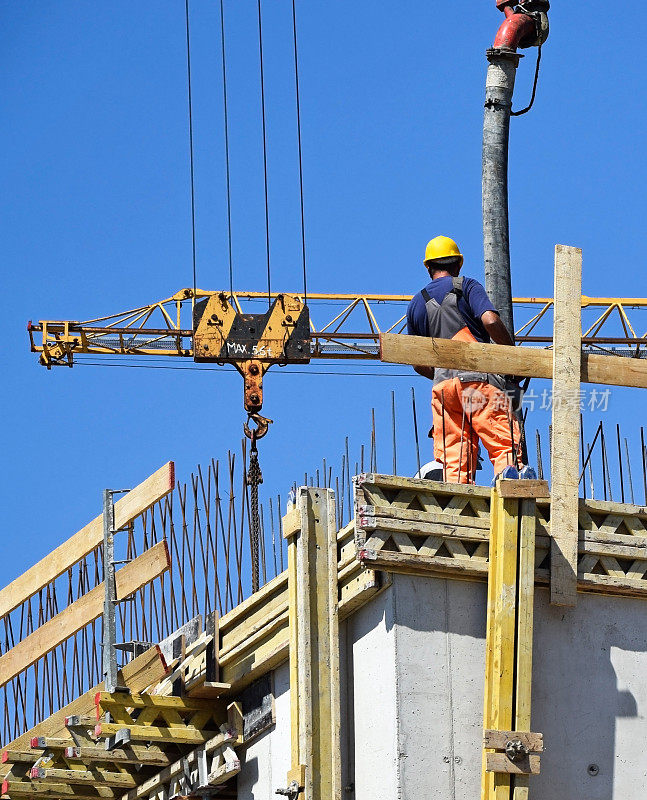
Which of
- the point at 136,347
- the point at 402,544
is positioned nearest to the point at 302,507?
the point at 402,544

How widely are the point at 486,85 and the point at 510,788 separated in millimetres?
7833

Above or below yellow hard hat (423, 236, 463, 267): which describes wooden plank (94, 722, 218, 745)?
below

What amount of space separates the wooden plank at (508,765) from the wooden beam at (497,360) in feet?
9.22

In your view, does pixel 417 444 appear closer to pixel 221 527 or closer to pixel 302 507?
pixel 302 507

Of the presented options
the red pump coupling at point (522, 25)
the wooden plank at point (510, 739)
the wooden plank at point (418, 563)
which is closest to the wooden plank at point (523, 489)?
the wooden plank at point (418, 563)

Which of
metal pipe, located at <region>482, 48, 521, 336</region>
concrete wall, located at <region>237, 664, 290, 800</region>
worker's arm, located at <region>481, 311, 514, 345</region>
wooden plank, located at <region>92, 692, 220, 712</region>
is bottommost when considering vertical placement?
concrete wall, located at <region>237, 664, 290, 800</region>

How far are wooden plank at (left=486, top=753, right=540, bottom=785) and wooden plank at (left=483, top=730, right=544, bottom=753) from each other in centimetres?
6

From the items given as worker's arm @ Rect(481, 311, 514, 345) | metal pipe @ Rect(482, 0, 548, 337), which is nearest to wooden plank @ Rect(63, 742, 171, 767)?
worker's arm @ Rect(481, 311, 514, 345)

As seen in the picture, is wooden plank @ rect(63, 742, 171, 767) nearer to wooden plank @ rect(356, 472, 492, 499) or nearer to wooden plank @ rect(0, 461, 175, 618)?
wooden plank @ rect(0, 461, 175, 618)

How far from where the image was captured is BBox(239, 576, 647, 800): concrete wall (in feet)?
35.7

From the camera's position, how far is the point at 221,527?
14477 mm

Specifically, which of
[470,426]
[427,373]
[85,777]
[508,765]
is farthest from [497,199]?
[85,777]

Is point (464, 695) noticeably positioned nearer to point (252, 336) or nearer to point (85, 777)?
point (85, 777)

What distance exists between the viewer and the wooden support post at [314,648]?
11.3m
